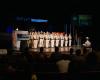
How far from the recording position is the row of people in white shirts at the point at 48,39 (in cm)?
1484

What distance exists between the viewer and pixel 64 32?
16672mm

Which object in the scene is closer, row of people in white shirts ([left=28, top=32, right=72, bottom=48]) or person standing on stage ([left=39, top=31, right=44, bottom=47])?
row of people in white shirts ([left=28, top=32, right=72, bottom=48])

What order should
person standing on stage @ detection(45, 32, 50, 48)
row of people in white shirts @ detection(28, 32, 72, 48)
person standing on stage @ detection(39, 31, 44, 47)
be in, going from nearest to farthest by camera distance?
row of people in white shirts @ detection(28, 32, 72, 48), person standing on stage @ detection(39, 31, 44, 47), person standing on stage @ detection(45, 32, 50, 48)

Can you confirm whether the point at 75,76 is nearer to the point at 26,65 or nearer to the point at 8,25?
the point at 26,65

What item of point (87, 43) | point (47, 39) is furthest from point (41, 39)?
point (87, 43)

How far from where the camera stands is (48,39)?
15.4 metres

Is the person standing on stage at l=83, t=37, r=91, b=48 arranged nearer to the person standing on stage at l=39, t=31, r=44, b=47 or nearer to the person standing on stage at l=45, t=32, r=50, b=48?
the person standing on stage at l=45, t=32, r=50, b=48

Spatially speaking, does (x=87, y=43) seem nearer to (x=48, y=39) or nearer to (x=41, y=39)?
(x=48, y=39)

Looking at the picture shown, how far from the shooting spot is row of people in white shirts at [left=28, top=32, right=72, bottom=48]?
14836mm

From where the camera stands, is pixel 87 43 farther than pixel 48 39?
Yes

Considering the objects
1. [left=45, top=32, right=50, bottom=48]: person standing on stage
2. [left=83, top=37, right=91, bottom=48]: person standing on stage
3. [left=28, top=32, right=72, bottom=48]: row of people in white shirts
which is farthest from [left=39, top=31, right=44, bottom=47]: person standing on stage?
[left=83, top=37, right=91, bottom=48]: person standing on stage

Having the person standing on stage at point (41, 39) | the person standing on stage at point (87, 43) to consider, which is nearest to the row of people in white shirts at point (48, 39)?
the person standing on stage at point (41, 39)

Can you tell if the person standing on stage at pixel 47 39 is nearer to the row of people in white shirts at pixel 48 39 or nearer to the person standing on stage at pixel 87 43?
the row of people in white shirts at pixel 48 39

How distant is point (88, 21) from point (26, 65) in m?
11.3
